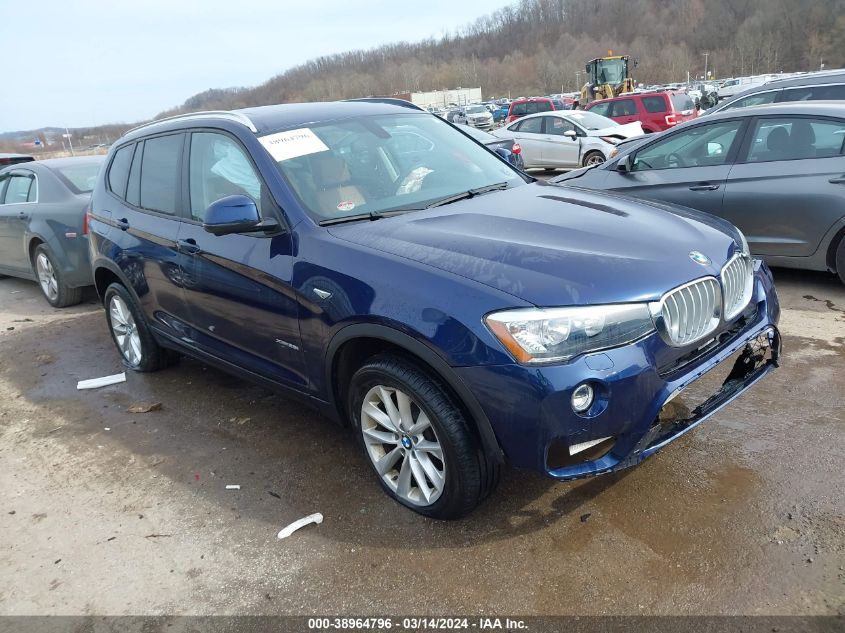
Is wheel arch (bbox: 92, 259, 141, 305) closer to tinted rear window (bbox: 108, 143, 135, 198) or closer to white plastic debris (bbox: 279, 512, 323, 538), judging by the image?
tinted rear window (bbox: 108, 143, 135, 198)

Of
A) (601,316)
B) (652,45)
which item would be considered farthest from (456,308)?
(652,45)

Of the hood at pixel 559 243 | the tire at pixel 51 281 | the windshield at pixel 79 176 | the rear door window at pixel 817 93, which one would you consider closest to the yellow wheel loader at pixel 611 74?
the rear door window at pixel 817 93

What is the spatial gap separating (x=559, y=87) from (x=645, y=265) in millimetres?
113838

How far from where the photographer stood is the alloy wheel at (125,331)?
4957 millimetres

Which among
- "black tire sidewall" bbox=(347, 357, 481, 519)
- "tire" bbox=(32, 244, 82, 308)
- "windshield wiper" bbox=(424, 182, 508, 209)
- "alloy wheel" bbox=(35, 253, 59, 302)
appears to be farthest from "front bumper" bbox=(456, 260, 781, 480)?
"alloy wheel" bbox=(35, 253, 59, 302)

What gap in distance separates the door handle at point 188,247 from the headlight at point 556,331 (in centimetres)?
205

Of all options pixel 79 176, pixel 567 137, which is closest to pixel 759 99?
pixel 567 137

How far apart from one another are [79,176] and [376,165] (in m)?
5.16

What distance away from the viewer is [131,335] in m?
5.04

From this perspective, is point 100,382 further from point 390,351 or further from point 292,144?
point 390,351

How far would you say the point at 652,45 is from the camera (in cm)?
12938

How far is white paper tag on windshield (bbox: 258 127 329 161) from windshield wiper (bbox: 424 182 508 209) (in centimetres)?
68

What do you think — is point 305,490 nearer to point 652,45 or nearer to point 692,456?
point 692,456

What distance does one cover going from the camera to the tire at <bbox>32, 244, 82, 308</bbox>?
7.03m
